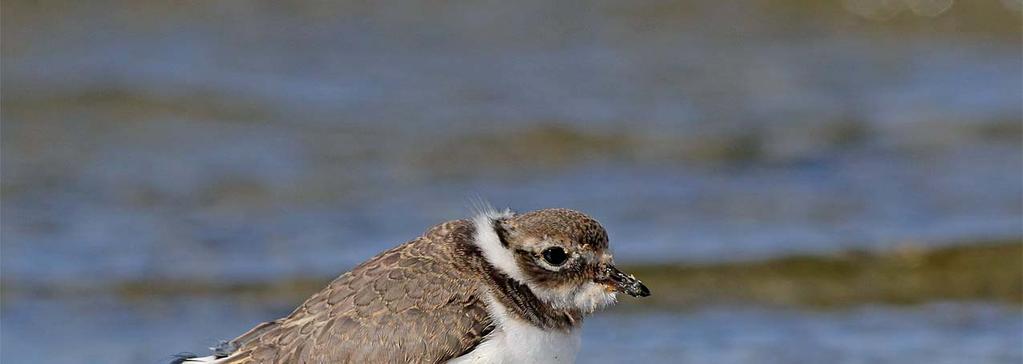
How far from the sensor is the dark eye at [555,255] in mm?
5129

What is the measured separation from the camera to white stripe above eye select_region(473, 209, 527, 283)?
514cm

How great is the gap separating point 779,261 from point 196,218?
10.7ft

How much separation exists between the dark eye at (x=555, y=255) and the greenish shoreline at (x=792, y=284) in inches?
118

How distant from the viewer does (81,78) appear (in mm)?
11828

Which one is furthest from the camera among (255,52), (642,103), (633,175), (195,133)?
(255,52)

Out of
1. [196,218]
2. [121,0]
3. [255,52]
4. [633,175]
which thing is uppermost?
[121,0]

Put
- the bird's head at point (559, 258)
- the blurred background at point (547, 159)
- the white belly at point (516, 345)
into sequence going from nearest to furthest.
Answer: the white belly at point (516, 345) < the bird's head at point (559, 258) < the blurred background at point (547, 159)

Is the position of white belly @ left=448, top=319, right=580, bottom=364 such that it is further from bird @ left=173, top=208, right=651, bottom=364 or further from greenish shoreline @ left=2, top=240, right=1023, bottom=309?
greenish shoreline @ left=2, top=240, right=1023, bottom=309

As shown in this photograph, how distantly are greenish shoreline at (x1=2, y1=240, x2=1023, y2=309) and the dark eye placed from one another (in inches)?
118

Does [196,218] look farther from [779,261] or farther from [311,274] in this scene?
[779,261]

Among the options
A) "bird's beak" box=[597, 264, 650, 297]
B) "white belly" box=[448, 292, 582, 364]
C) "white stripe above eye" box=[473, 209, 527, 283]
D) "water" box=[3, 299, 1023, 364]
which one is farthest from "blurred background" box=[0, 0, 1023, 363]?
"white belly" box=[448, 292, 582, 364]

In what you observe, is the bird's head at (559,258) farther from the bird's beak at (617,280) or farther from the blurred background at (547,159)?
the blurred background at (547,159)

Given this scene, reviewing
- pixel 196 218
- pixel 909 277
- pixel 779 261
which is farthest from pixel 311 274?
pixel 909 277

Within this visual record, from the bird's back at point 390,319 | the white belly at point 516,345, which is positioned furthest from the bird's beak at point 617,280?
the bird's back at point 390,319
